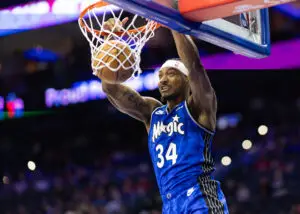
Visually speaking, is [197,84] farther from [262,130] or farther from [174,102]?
[262,130]

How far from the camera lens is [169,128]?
4.29m

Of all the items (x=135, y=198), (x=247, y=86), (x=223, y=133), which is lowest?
(x=135, y=198)

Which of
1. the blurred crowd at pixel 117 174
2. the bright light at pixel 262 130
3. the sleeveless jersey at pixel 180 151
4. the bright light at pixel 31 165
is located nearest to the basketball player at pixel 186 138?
the sleeveless jersey at pixel 180 151

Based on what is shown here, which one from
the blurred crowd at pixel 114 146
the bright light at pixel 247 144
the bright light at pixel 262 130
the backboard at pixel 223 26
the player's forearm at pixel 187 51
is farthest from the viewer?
the bright light at pixel 262 130

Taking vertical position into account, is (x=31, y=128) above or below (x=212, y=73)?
below

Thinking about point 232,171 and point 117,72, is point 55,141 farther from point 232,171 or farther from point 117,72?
point 117,72

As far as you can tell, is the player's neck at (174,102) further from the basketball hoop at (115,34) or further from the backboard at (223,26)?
the backboard at (223,26)

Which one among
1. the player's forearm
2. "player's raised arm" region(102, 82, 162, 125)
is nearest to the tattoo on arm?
"player's raised arm" region(102, 82, 162, 125)

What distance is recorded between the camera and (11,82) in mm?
15750

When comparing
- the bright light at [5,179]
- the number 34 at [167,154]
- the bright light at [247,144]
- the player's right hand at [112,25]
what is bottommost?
the bright light at [5,179]

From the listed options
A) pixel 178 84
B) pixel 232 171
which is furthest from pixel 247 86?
pixel 178 84

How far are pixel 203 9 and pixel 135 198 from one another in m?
8.32

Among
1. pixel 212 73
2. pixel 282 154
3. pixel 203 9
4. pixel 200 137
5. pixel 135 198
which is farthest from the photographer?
pixel 212 73

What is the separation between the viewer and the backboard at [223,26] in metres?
3.44
